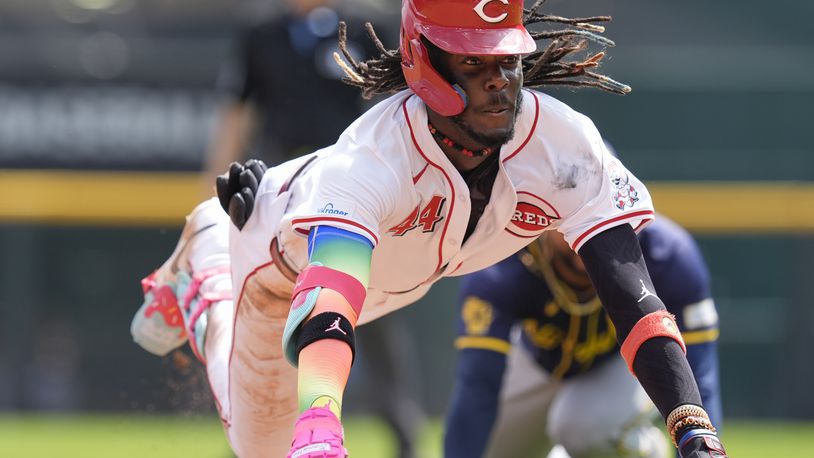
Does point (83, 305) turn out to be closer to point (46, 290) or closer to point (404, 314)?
point (46, 290)

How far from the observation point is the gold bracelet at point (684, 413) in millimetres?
3143

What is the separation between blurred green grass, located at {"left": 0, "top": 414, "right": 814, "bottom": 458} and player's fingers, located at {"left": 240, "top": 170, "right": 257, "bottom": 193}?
3.03 m

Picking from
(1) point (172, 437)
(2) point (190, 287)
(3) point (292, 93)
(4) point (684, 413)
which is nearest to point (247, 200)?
(2) point (190, 287)

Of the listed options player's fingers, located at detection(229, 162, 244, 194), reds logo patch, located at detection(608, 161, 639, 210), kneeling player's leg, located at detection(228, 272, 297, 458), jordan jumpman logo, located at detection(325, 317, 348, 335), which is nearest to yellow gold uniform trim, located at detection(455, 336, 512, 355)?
kneeling player's leg, located at detection(228, 272, 297, 458)

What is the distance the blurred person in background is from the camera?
680 cm

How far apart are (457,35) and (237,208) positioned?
922 mm

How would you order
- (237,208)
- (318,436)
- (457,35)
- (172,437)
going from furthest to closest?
(172,437) < (237,208) < (457,35) < (318,436)

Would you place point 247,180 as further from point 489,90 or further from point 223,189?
point 489,90

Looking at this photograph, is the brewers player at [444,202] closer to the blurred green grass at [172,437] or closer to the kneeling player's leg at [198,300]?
the kneeling player's leg at [198,300]

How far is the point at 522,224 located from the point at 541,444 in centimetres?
196

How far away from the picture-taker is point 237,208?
3900mm

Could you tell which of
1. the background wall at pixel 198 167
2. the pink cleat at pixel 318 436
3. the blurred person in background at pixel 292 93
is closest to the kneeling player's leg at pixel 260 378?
the pink cleat at pixel 318 436

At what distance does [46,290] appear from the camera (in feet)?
29.9

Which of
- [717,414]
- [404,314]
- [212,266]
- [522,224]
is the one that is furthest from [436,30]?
[404,314]
